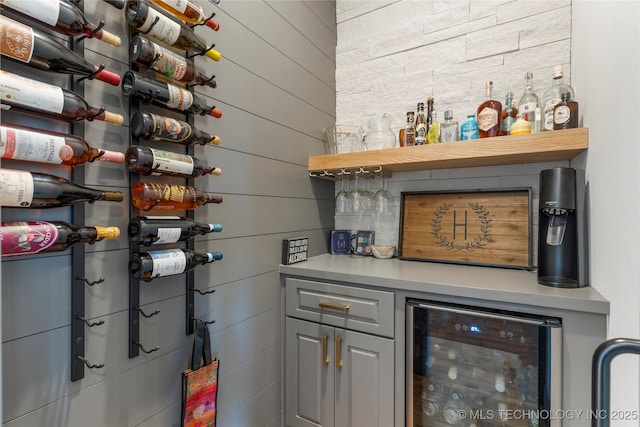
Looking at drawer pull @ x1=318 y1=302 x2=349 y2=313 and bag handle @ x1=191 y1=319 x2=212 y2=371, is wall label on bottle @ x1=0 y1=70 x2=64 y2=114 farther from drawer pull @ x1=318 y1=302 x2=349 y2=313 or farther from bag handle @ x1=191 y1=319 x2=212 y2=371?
drawer pull @ x1=318 y1=302 x2=349 y2=313

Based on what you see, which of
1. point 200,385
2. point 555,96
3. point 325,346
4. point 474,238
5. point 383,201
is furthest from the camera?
point 383,201

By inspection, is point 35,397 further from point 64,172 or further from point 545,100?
point 545,100

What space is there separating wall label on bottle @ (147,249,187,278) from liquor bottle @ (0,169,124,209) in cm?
22

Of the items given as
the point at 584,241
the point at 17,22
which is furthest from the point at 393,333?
the point at 17,22

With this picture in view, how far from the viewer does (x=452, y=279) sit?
1.32m

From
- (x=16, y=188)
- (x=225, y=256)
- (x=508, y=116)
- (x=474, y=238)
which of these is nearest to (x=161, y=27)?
(x=16, y=188)

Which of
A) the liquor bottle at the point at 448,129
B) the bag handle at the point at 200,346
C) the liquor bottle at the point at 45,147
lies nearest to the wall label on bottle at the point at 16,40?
the liquor bottle at the point at 45,147

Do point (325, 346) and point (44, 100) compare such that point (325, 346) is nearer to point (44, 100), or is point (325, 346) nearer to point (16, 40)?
point (44, 100)

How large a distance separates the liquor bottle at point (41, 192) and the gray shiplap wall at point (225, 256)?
0.17 ft

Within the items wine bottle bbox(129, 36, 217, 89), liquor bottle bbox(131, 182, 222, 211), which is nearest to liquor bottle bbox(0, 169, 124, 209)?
liquor bottle bbox(131, 182, 222, 211)

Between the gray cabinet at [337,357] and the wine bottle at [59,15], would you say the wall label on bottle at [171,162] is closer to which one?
the wine bottle at [59,15]

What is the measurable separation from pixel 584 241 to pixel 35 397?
5.89 feet

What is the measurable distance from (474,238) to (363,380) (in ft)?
3.01

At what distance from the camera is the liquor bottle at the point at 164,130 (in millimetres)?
955
